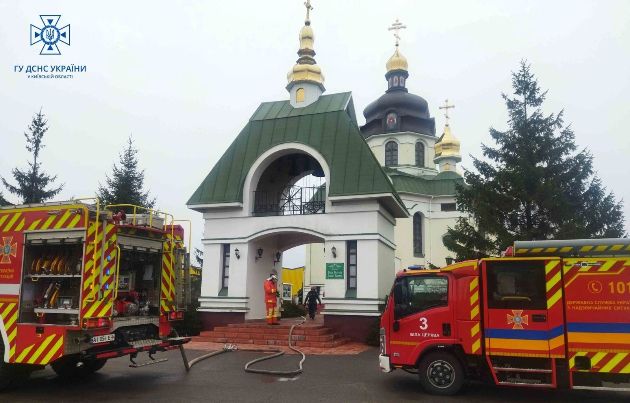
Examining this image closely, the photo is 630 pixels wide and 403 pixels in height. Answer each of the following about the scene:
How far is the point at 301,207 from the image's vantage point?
60.1 ft

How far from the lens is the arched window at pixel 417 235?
37.7m

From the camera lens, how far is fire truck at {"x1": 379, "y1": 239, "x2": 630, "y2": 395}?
316 inches

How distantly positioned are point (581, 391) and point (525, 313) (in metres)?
2.26

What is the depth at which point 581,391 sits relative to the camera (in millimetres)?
Answer: 9148

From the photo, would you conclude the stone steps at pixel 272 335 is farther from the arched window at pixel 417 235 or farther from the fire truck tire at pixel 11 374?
the arched window at pixel 417 235

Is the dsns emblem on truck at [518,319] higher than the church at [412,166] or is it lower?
lower

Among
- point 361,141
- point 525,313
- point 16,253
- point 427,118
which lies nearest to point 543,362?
point 525,313

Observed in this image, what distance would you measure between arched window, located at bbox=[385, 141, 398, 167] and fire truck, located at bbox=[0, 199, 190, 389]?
3408 cm

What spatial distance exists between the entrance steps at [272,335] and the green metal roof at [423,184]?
2274cm

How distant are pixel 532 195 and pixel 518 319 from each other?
33.3 ft

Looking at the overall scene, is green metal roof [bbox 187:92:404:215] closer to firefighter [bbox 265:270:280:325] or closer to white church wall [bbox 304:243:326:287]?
firefighter [bbox 265:270:280:325]

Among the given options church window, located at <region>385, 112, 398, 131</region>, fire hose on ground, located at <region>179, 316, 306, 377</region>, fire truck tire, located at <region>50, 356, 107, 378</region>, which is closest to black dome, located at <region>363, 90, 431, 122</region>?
church window, located at <region>385, 112, 398, 131</region>

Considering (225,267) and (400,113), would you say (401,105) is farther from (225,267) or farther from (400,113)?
(225,267)

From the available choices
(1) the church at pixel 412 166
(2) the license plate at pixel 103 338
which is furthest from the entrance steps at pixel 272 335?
(1) the church at pixel 412 166
